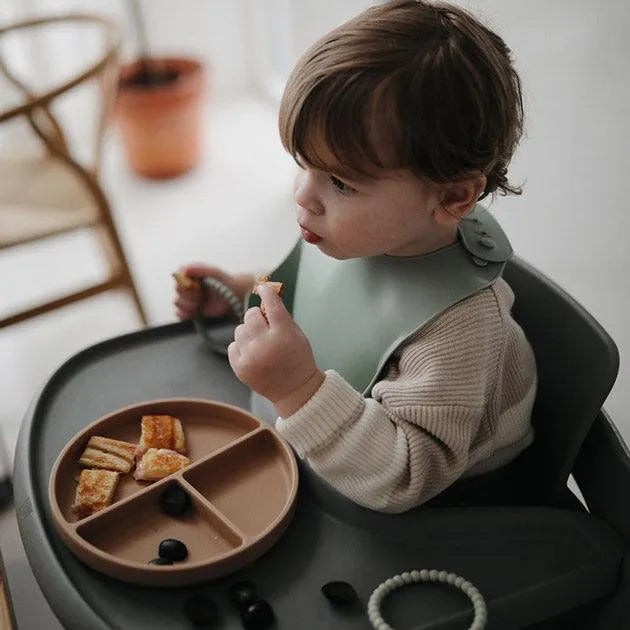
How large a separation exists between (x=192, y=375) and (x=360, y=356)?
0.80 ft

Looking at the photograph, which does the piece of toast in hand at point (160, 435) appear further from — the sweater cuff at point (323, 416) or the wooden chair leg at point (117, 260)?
the wooden chair leg at point (117, 260)

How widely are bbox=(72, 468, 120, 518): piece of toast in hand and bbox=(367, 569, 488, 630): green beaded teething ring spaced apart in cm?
28

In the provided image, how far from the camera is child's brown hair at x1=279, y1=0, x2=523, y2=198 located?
0.72 m

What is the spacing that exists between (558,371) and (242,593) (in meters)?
0.40

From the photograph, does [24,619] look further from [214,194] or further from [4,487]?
[214,194]

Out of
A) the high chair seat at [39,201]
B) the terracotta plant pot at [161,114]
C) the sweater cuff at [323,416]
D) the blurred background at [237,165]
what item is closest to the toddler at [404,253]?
the sweater cuff at [323,416]

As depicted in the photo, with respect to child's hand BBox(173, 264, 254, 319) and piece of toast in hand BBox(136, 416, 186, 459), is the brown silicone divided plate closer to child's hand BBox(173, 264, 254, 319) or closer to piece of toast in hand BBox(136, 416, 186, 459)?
piece of toast in hand BBox(136, 416, 186, 459)

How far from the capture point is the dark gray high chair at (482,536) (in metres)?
0.74

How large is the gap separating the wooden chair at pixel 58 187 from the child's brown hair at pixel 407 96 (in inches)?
35.7

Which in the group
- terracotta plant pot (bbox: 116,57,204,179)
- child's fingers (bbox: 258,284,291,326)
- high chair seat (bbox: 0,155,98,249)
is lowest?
terracotta plant pot (bbox: 116,57,204,179)

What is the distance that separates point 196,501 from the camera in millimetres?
813

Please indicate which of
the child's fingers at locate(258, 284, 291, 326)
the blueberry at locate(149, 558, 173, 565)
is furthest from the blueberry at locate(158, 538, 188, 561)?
the child's fingers at locate(258, 284, 291, 326)

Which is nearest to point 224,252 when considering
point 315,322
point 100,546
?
point 315,322

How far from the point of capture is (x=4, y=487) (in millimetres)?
1544
